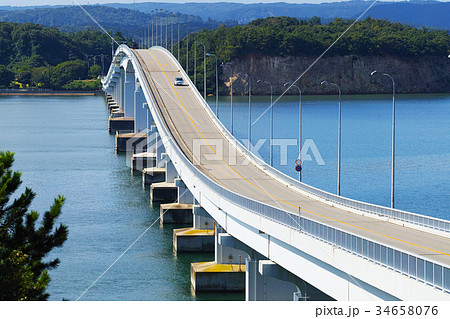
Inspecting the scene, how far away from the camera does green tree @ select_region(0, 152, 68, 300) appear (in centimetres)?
2019

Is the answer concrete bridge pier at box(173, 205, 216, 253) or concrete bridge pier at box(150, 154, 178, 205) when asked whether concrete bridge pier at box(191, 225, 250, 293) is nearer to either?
concrete bridge pier at box(173, 205, 216, 253)

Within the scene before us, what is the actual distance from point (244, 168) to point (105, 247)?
9047 millimetres

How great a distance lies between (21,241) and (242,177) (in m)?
24.1

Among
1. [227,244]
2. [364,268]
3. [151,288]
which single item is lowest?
[151,288]

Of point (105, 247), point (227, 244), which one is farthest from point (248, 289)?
point (105, 247)

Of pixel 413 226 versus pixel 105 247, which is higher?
pixel 413 226

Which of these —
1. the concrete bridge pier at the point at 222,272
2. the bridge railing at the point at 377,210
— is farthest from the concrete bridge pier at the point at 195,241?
the concrete bridge pier at the point at 222,272

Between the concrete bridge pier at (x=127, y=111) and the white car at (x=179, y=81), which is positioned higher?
the white car at (x=179, y=81)

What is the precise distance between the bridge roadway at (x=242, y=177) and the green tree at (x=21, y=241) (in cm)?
988

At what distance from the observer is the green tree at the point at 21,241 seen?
2019 centimetres

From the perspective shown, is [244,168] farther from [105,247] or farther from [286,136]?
[286,136]

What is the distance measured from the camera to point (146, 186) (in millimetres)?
70000

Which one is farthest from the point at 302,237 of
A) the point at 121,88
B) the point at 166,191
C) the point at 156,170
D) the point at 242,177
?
the point at 121,88

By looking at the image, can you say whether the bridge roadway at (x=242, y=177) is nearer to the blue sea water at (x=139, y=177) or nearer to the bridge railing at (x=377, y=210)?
A: the bridge railing at (x=377, y=210)
